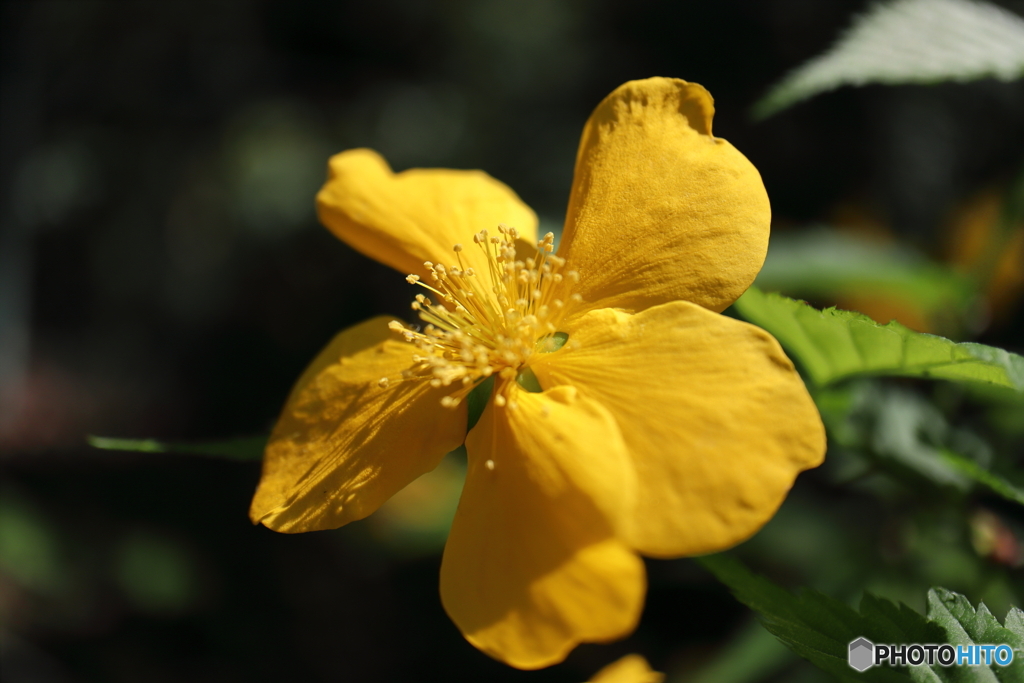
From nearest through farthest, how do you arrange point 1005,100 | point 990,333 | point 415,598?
point 990,333, point 1005,100, point 415,598

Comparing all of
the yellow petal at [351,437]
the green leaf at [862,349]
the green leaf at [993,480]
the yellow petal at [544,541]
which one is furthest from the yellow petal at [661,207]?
the green leaf at [993,480]

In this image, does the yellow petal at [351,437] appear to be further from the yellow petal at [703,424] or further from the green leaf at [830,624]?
the green leaf at [830,624]

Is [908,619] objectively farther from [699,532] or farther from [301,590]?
[301,590]

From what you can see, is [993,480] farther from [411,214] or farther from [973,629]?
[411,214]

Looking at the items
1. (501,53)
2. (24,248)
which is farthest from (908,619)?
(24,248)

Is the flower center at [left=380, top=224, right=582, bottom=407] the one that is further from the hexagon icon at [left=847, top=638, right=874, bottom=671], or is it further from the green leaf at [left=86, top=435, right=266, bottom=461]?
the hexagon icon at [left=847, top=638, right=874, bottom=671]

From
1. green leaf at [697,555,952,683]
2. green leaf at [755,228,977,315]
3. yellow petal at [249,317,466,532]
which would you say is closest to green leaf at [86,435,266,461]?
yellow petal at [249,317,466,532]

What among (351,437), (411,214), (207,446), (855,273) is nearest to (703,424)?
(351,437)
